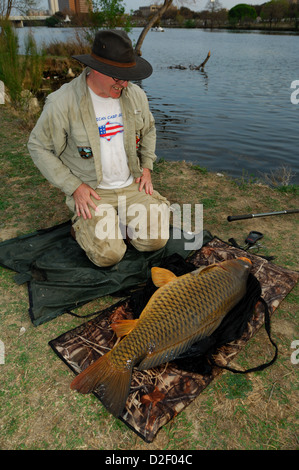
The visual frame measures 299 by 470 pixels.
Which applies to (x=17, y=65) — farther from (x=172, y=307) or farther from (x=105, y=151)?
(x=172, y=307)

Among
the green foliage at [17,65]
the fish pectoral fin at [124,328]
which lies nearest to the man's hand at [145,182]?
the fish pectoral fin at [124,328]

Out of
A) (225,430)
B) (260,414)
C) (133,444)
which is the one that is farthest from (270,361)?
(133,444)

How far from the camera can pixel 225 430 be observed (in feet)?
6.90

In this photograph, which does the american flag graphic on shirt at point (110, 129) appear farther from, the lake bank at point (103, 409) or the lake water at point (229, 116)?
the lake water at point (229, 116)

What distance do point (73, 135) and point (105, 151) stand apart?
0.35 meters

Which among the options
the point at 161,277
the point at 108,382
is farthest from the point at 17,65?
the point at 108,382

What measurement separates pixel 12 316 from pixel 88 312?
65 cm

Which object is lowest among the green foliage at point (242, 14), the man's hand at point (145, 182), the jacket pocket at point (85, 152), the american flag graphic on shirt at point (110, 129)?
the man's hand at point (145, 182)

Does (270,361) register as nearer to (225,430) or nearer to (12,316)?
(225,430)

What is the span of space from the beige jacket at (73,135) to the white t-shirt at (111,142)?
0.22 ft

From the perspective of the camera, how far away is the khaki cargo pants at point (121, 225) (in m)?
3.26

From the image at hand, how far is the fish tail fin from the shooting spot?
204cm

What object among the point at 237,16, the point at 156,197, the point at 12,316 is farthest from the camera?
the point at 237,16

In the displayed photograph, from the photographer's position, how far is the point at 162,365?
244cm
